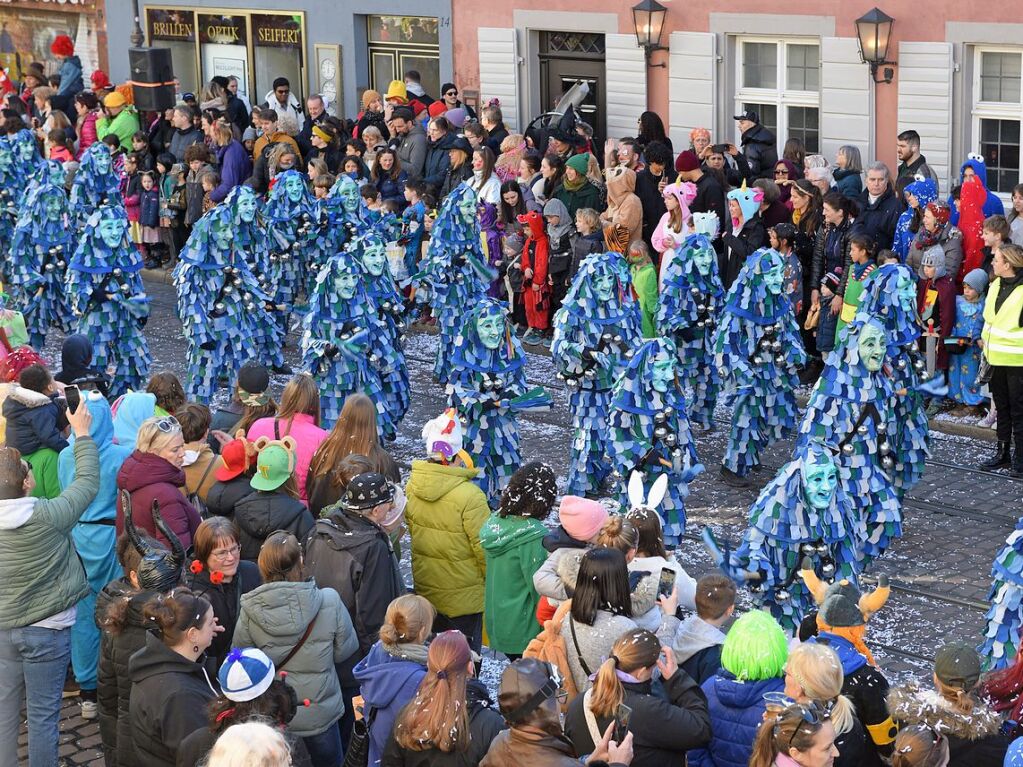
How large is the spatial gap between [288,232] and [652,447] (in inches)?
297

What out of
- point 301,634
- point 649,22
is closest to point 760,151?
point 649,22

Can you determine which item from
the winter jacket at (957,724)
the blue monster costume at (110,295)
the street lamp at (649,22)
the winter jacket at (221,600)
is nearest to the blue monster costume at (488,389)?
the blue monster costume at (110,295)

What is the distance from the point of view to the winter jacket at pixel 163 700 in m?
6.57

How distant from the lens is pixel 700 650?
23.4 ft

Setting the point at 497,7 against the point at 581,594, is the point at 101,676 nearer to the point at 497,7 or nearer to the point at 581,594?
the point at 581,594

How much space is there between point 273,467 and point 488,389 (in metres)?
3.63

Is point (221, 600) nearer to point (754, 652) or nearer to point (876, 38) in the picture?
point (754, 652)

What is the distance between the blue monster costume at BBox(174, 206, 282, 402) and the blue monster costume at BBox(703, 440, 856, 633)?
668cm

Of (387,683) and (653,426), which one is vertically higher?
(653,426)

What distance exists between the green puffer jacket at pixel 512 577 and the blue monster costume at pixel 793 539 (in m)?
0.95

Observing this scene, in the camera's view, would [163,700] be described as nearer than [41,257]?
Yes

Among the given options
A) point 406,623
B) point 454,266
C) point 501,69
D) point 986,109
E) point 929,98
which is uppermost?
point 501,69

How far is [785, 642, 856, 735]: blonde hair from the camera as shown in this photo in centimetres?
617

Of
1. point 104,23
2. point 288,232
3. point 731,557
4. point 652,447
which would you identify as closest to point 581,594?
point 731,557
